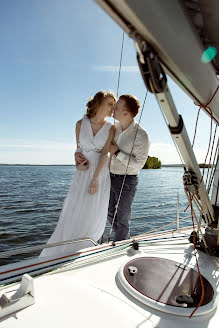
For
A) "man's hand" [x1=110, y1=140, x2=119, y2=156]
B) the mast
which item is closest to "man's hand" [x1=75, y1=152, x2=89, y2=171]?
"man's hand" [x1=110, y1=140, x2=119, y2=156]

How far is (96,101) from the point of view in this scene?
94.0 inches

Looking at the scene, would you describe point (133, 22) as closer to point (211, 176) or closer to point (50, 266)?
point (50, 266)

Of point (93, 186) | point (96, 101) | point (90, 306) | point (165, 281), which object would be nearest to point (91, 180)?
point (93, 186)

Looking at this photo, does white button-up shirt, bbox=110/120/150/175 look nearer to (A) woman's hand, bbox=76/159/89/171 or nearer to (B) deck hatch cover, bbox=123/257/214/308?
(A) woman's hand, bbox=76/159/89/171

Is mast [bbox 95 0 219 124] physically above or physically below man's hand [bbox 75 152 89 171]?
above

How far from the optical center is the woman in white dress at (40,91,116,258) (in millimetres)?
2373

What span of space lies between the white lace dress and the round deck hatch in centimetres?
89

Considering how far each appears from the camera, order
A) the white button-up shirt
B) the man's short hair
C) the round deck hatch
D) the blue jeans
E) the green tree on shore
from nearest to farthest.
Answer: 1. the round deck hatch
2. the man's short hair
3. the white button-up shirt
4. the blue jeans
5. the green tree on shore

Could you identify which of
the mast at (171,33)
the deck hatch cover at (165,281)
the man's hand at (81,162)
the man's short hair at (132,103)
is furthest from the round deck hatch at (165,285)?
the man's short hair at (132,103)

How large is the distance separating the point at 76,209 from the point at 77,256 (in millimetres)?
817

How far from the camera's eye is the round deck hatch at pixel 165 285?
1140 millimetres

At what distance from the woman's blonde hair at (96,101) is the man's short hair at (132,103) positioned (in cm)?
16

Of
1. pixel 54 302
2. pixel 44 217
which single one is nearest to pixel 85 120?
pixel 54 302

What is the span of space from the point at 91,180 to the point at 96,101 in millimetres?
833
